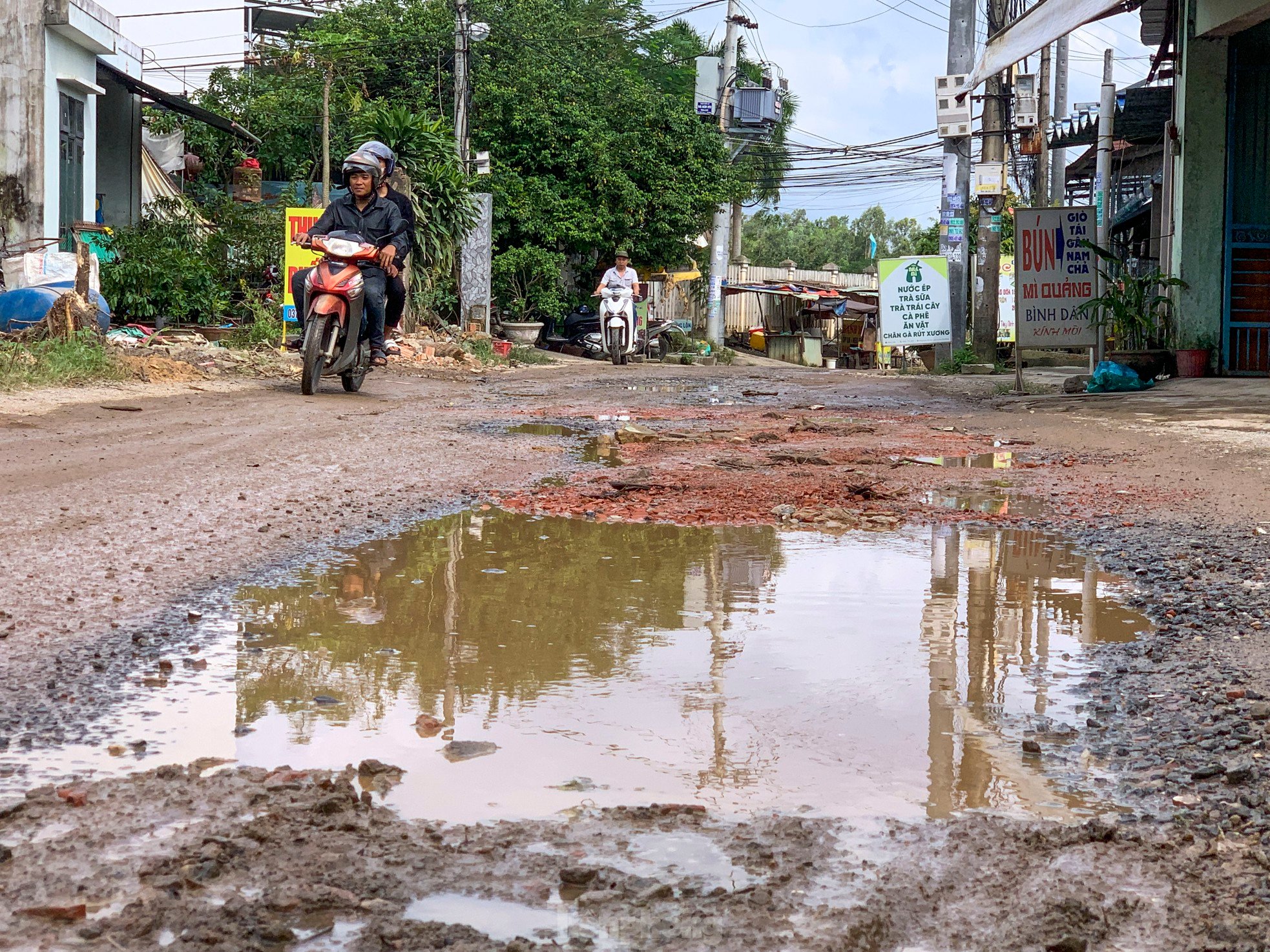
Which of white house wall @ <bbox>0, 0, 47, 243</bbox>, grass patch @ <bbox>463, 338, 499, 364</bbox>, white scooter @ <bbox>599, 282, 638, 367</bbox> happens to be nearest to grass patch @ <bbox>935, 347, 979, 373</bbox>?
white scooter @ <bbox>599, 282, 638, 367</bbox>

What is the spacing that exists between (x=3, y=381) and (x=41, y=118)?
8237mm

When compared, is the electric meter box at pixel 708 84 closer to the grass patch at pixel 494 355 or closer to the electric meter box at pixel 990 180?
the grass patch at pixel 494 355

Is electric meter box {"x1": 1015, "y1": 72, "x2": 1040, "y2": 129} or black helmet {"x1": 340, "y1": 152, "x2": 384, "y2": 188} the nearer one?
black helmet {"x1": 340, "y1": 152, "x2": 384, "y2": 188}

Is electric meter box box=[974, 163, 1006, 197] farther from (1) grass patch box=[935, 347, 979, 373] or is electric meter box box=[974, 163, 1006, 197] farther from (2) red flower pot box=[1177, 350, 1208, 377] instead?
(2) red flower pot box=[1177, 350, 1208, 377]

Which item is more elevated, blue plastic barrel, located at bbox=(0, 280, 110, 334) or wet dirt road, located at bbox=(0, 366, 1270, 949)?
blue plastic barrel, located at bbox=(0, 280, 110, 334)

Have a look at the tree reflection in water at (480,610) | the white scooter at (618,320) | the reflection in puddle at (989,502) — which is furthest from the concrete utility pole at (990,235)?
the tree reflection in water at (480,610)

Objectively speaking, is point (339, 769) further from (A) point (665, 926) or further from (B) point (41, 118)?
(B) point (41, 118)

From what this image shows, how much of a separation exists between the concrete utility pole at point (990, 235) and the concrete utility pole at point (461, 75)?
866 centimetres

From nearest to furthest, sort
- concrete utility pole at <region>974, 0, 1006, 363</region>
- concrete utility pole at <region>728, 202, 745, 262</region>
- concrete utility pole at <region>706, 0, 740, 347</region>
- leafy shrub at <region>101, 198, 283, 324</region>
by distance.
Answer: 1. leafy shrub at <region>101, 198, 283, 324</region>
2. concrete utility pole at <region>974, 0, 1006, 363</region>
3. concrete utility pole at <region>706, 0, 740, 347</region>
4. concrete utility pole at <region>728, 202, 745, 262</region>

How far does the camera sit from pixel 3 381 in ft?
27.1

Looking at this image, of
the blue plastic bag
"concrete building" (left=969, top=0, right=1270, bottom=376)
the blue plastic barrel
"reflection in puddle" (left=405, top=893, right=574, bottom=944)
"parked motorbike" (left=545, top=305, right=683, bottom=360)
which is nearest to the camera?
"reflection in puddle" (left=405, top=893, right=574, bottom=944)

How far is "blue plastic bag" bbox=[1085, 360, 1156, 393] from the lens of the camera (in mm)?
11508

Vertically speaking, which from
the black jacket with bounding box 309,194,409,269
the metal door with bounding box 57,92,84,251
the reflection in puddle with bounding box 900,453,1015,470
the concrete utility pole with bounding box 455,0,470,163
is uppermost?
the concrete utility pole with bounding box 455,0,470,163

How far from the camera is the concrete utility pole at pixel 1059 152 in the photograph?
26.4 meters
